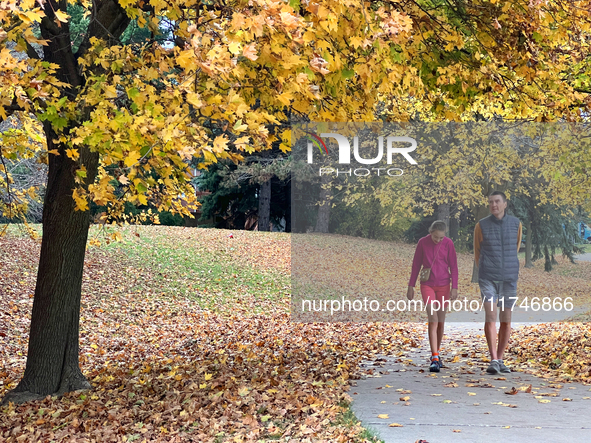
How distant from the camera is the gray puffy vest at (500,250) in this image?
7.52m

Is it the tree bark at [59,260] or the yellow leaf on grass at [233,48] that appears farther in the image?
the tree bark at [59,260]

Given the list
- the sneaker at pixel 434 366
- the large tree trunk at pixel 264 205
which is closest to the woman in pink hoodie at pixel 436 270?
the sneaker at pixel 434 366

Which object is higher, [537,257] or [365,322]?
[537,257]

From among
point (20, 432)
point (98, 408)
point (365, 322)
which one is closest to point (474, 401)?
point (98, 408)

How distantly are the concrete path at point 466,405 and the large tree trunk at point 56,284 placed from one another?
3488mm

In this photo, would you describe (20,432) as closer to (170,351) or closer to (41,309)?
(41,309)

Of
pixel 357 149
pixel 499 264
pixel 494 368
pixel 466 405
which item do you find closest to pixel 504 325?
pixel 494 368

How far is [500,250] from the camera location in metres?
7.55

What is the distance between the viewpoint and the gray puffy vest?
752 cm

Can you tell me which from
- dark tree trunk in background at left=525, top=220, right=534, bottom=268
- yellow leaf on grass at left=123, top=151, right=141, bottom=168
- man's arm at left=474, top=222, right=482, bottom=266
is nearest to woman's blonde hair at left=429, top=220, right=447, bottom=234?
man's arm at left=474, top=222, right=482, bottom=266

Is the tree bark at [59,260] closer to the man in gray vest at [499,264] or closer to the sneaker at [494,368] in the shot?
the man in gray vest at [499,264]

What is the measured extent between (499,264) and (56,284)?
5153 mm

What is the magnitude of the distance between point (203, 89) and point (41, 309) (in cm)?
368

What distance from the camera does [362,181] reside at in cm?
1084
